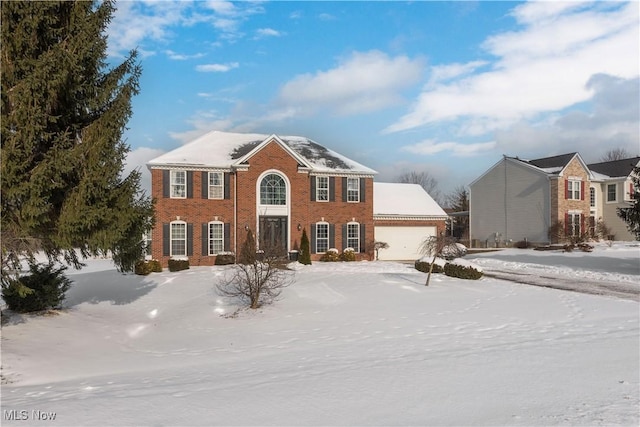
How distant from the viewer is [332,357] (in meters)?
8.95

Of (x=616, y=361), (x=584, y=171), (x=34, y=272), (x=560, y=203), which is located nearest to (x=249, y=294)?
(x=34, y=272)

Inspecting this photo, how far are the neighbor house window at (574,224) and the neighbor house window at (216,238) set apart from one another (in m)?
27.4

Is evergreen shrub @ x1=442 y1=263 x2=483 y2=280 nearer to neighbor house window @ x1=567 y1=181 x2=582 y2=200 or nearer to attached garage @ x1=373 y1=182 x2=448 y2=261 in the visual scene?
attached garage @ x1=373 y1=182 x2=448 y2=261

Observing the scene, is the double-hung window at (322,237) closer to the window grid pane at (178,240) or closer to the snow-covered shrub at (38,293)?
the window grid pane at (178,240)

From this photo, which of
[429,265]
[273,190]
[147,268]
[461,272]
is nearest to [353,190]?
[273,190]

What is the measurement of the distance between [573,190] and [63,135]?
38.9 meters

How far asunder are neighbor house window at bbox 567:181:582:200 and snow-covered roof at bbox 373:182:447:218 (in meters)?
11.8

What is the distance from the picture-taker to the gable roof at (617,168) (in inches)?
1610

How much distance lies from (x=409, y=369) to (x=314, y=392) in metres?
2.00

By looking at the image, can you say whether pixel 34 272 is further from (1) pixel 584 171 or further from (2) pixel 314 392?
(1) pixel 584 171

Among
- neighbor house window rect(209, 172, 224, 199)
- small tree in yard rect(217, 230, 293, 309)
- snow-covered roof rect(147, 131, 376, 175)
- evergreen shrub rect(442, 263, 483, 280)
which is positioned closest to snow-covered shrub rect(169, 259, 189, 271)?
neighbor house window rect(209, 172, 224, 199)

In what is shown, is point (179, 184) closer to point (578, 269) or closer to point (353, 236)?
point (353, 236)

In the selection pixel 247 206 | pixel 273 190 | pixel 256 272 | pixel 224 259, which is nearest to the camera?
pixel 256 272

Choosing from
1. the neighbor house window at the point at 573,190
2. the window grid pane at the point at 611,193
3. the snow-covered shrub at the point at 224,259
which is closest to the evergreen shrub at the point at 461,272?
the snow-covered shrub at the point at 224,259
